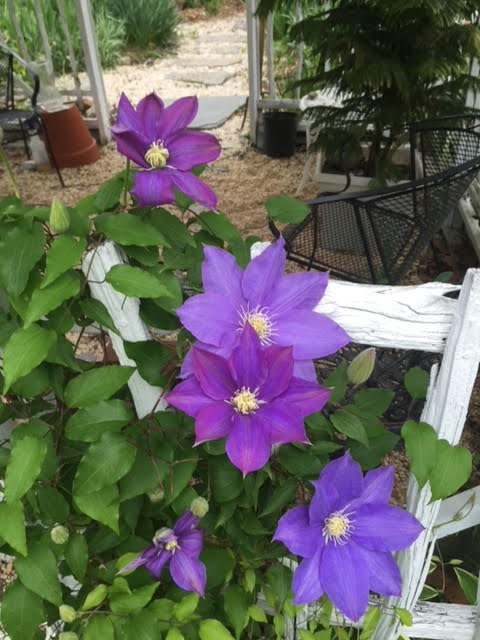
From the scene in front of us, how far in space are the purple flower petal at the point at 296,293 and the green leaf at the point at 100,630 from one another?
0.41m

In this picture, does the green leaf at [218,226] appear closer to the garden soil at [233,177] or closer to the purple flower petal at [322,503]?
the purple flower petal at [322,503]

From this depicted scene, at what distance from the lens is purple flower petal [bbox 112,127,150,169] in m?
0.52

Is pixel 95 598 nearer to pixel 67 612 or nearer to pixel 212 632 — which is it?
pixel 67 612

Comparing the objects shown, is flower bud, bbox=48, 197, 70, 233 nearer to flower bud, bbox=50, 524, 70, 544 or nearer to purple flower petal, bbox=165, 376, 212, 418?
purple flower petal, bbox=165, 376, 212, 418

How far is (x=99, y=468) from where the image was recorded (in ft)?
1.90

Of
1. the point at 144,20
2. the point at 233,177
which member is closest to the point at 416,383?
the point at 233,177

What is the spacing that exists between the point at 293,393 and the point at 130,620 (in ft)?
1.18

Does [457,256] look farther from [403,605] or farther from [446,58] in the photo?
[403,605]

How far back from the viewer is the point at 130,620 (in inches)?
25.8

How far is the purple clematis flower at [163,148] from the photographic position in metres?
0.55

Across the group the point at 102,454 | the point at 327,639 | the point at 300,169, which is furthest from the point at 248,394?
the point at 300,169

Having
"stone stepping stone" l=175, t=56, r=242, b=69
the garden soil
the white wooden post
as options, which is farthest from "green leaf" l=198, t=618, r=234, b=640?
"stone stepping stone" l=175, t=56, r=242, b=69

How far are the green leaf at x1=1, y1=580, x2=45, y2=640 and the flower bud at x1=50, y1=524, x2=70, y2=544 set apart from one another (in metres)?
0.08

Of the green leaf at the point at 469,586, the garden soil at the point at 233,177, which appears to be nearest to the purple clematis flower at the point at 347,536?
the green leaf at the point at 469,586
